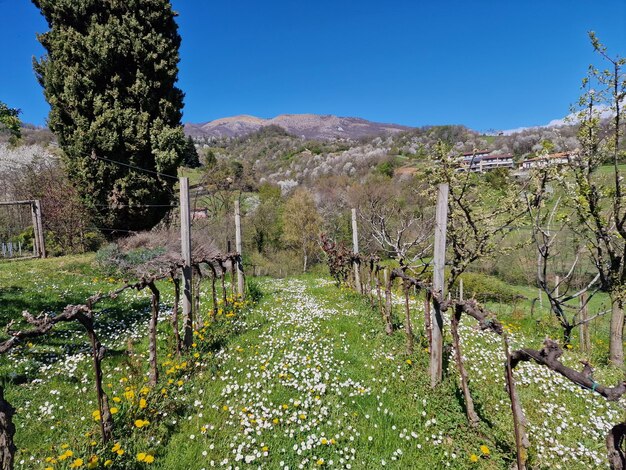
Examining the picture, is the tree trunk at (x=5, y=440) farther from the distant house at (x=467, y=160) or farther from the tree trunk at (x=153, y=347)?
the distant house at (x=467, y=160)

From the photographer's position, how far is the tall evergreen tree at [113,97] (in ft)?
55.9

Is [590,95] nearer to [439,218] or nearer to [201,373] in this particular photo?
[439,218]

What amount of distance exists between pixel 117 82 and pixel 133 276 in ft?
36.4

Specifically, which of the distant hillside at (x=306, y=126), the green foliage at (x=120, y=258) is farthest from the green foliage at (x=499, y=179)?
the distant hillside at (x=306, y=126)

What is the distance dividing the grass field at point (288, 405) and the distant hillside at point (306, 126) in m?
146

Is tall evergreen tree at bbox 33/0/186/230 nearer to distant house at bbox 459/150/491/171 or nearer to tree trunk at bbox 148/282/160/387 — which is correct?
tree trunk at bbox 148/282/160/387

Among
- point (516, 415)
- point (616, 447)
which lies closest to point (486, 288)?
point (516, 415)

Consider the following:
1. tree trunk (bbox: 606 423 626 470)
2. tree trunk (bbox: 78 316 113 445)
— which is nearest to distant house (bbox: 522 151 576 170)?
tree trunk (bbox: 606 423 626 470)

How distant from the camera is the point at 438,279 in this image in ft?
15.7

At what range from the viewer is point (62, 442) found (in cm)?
374

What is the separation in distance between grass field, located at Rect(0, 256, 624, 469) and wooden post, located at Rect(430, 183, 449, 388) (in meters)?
0.29

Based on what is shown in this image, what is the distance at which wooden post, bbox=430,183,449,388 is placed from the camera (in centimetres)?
470

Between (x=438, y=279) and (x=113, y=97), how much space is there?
1996 centimetres

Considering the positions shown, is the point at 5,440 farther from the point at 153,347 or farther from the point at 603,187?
the point at 603,187
